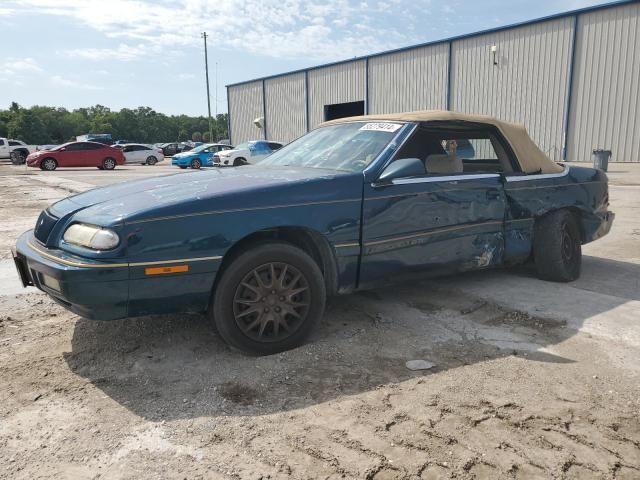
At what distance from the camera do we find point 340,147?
4.09 metres

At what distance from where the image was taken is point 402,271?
376cm

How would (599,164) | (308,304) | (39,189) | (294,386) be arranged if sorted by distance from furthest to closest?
(599,164)
(39,189)
(308,304)
(294,386)

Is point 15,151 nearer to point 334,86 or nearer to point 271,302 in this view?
point 334,86

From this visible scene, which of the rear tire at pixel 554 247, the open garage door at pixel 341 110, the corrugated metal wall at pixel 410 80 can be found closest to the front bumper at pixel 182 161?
the open garage door at pixel 341 110

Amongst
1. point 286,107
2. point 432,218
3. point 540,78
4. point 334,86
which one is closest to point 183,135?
point 286,107

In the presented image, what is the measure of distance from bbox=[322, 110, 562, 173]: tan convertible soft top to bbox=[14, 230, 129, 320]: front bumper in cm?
248

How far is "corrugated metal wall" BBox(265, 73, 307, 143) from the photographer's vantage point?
106ft

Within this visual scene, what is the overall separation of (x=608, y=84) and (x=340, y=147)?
1824 centimetres

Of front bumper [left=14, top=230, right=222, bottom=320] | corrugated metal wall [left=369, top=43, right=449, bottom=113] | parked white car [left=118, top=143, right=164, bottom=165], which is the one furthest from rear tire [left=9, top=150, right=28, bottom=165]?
front bumper [left=14, top=230, right=222, bottom=320]

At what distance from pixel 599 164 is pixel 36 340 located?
1799 centimetres

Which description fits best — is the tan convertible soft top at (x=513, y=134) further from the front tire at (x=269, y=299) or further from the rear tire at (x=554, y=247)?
the front tire at (x=269, y=299)

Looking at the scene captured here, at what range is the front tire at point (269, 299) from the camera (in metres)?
3.04

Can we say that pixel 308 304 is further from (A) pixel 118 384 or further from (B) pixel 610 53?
(B) pixel 610 53

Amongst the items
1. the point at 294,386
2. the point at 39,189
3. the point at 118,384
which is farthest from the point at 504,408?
the point at 39,189
